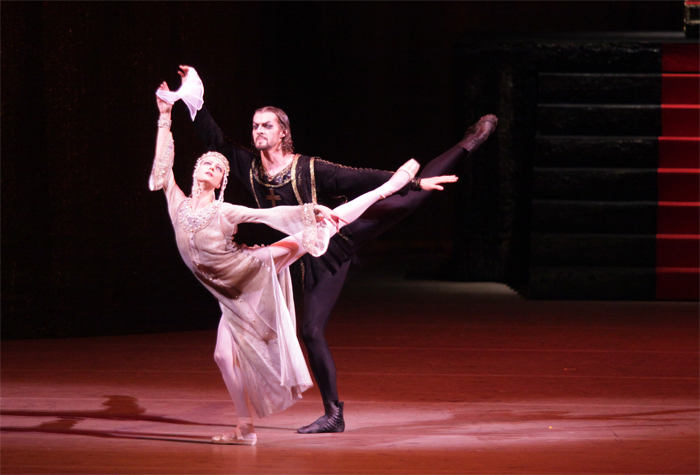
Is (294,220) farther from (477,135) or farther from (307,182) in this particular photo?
(477,135)

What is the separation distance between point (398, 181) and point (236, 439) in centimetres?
105

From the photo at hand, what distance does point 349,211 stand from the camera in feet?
9.53

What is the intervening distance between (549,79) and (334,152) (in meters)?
2.42

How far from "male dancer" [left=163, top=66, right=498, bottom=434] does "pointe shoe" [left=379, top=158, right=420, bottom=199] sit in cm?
5

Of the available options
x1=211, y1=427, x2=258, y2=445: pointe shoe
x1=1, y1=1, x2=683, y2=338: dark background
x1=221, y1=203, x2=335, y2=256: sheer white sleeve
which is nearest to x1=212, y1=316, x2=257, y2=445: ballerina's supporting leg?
x1=211, y1=427, x2=258, y2=445: pointe shoe

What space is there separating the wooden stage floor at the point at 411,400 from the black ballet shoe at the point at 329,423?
0.13 ft

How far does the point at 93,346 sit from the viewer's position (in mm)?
4832

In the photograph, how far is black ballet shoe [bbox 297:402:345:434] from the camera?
3.09m

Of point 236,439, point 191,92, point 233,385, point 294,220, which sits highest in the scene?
point 191,92

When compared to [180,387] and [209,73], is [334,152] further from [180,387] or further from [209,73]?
[180,387]

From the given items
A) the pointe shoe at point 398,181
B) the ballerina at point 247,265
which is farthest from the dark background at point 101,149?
the pointe shoe at point 398,181

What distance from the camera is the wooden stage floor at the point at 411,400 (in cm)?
280

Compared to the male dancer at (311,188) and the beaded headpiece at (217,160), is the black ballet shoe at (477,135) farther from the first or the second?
the beaded headpiece at (217,160)

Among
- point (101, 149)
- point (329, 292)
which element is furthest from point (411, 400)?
point (101, 149)
